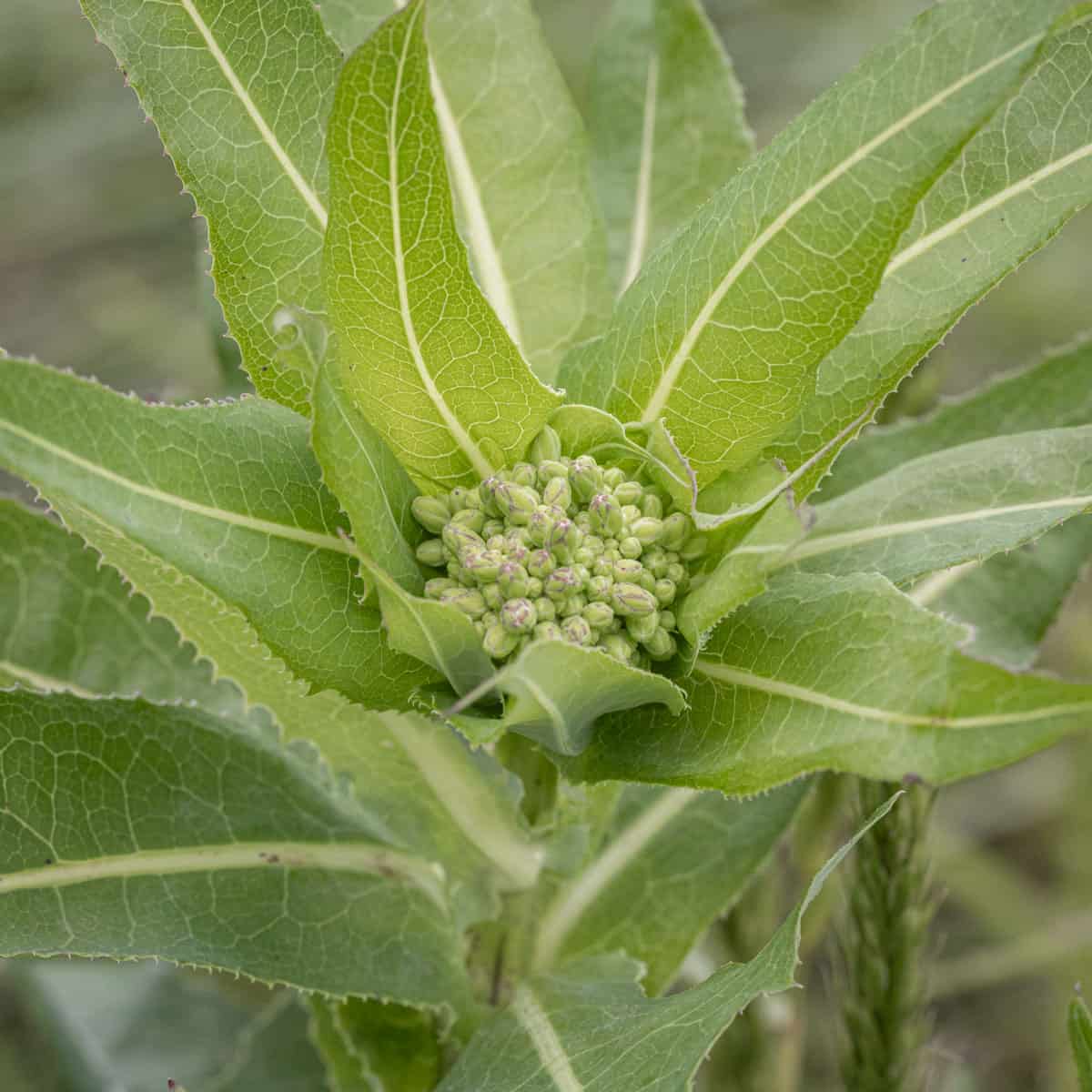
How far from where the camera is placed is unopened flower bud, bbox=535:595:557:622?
1271 millimetres

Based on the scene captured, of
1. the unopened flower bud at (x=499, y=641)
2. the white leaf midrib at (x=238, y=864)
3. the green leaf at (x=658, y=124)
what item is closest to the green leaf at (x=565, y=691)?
the unopened flower bud at (x=499, y=641)

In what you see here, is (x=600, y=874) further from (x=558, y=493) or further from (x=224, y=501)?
(x=224, y=501)

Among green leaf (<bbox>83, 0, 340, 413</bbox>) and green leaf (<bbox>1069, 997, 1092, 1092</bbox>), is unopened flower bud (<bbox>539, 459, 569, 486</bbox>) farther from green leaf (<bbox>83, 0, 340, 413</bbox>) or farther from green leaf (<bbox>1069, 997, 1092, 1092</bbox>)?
green leaf (<bbox>1069, 997, 1092, 1092</bbox>)

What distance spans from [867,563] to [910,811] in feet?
1.95

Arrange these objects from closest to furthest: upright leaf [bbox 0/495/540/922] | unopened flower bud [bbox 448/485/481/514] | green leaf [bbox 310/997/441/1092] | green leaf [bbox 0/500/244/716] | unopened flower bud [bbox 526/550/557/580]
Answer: unopened flower bud [bbox 526/550/557/580] → unopened flower bud [bbox 448/485/481/514] → upright leaf [bbox 0/495/540/922] → green leaf [bbox 310/997/441/1092] → green leaf [bbox 0/500/244/716]

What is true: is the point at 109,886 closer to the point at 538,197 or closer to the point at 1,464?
the point at 1,464

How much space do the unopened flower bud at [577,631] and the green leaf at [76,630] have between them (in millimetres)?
774

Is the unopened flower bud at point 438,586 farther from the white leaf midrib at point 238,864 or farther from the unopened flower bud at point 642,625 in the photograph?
the white leaf midrib at point 238,864

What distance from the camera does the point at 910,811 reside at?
1.88 metres

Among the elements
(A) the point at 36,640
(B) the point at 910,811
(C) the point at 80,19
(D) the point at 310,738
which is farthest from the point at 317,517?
(C) the point at 80,19

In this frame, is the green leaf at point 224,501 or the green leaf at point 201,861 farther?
the green leaf at point 201,861

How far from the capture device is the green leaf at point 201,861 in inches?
57.2

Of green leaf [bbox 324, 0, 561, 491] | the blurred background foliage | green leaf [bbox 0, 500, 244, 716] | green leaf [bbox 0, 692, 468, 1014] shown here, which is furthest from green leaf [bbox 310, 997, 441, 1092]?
green leaf [bbox 324, 0, 561, 491]

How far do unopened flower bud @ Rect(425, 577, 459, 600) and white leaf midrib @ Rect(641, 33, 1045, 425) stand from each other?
275 millimetres
